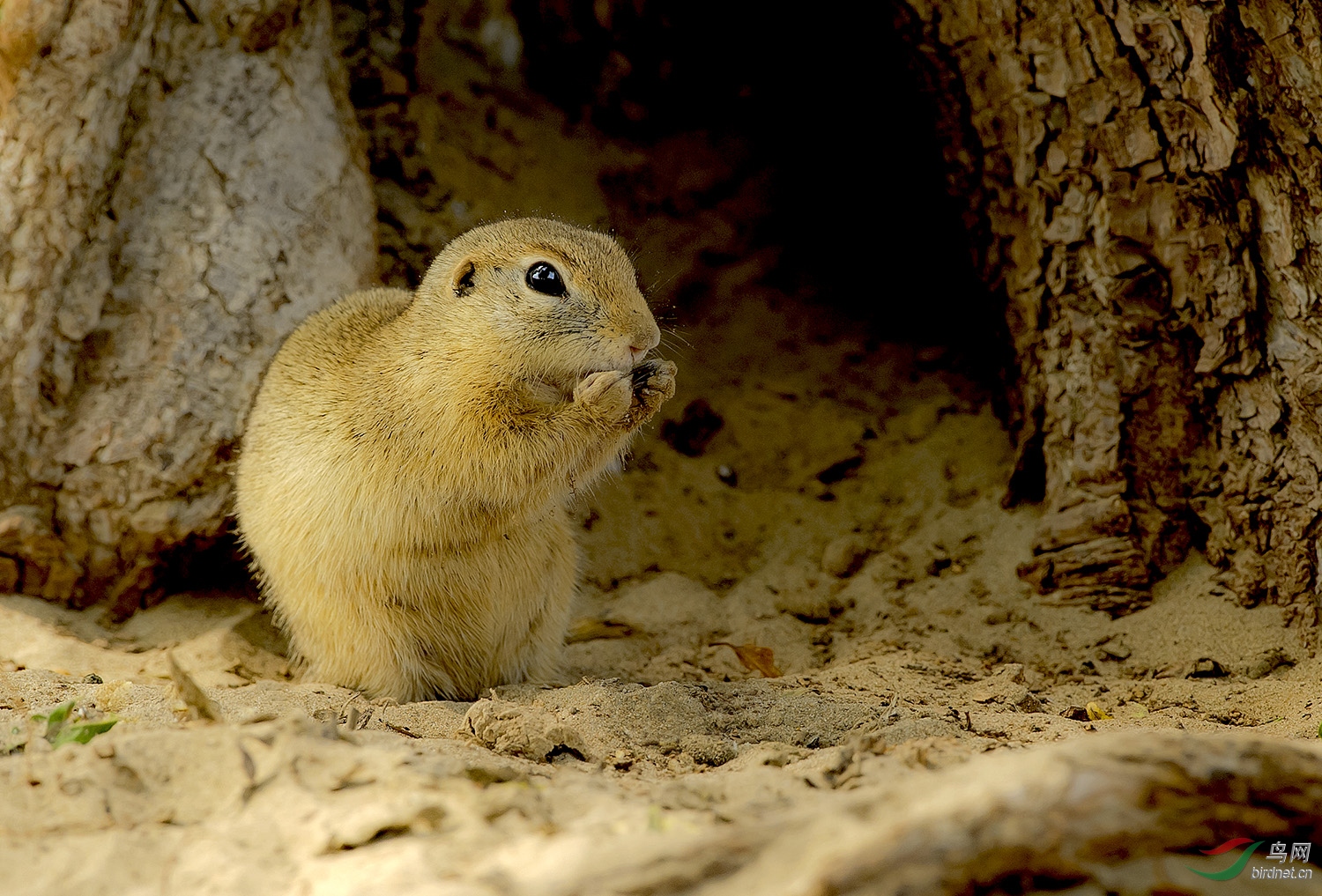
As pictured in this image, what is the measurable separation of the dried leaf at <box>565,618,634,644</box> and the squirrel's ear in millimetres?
1791

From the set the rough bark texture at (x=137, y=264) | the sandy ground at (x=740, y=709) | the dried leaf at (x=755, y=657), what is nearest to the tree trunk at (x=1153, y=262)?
the sandy ground at (x=740, y=709)

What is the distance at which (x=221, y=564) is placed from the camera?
4.92m

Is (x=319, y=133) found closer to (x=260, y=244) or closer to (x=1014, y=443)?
(x=260, y=244)

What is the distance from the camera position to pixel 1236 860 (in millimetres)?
1852


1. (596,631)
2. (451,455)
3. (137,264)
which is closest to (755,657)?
(596,631)

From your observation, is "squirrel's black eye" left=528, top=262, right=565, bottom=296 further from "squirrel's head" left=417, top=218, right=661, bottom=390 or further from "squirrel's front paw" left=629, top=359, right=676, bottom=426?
"squirrel's front paw" left=629, top=359, right=676, bottom=426

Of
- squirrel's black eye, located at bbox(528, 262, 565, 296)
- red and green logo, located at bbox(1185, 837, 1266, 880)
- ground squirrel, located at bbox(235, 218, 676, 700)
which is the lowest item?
red and green logo, located at bbox(1185, 837, 1266, 880)

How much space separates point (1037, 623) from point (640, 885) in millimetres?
3147

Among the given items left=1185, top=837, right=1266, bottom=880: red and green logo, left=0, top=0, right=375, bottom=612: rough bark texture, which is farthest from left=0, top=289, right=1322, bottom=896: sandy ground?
left=0, top=0, right=375, bottom=612: rough bark texture

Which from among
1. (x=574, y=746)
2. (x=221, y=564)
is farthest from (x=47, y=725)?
(x=221, y=564)

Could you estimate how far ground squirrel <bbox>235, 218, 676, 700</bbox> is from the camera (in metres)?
3.64

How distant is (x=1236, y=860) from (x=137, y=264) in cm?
455

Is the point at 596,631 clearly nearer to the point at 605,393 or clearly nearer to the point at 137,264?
the point at 605,393

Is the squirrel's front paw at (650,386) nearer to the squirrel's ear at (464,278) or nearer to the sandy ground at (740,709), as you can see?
the squirrel's ear at (464,278)
